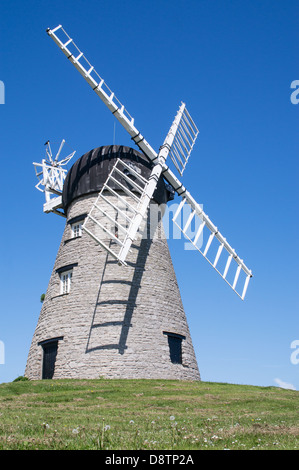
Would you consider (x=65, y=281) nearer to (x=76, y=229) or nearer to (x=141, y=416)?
(x=76, y=229)

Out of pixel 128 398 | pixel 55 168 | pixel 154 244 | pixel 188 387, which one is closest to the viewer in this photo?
pixel 128 398

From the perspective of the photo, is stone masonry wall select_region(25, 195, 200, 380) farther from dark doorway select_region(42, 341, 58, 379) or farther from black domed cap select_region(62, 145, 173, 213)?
black domed cap select_region(62, 145, 173, 213)

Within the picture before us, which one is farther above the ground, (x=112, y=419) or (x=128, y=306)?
(x=128, y=306)

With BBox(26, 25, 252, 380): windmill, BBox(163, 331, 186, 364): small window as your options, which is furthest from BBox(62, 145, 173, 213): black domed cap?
BBox(163, 331, 186, 364): small window

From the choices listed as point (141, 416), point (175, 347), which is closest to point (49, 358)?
point (175, 347)

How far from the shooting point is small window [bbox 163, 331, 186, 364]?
2379 cm

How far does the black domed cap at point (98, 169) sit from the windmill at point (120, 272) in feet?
0.21

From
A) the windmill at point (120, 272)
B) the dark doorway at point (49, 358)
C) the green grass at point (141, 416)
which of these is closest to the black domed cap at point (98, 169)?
the windmill at point (120, 272)

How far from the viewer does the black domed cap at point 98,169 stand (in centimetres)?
2648

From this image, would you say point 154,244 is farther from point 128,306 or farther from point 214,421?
point 214,421

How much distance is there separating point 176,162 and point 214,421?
20111mm

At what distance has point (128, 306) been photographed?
76.1 feet

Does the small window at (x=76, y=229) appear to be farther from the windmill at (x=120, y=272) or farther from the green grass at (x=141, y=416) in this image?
the green grass at (x=141, y=416)
